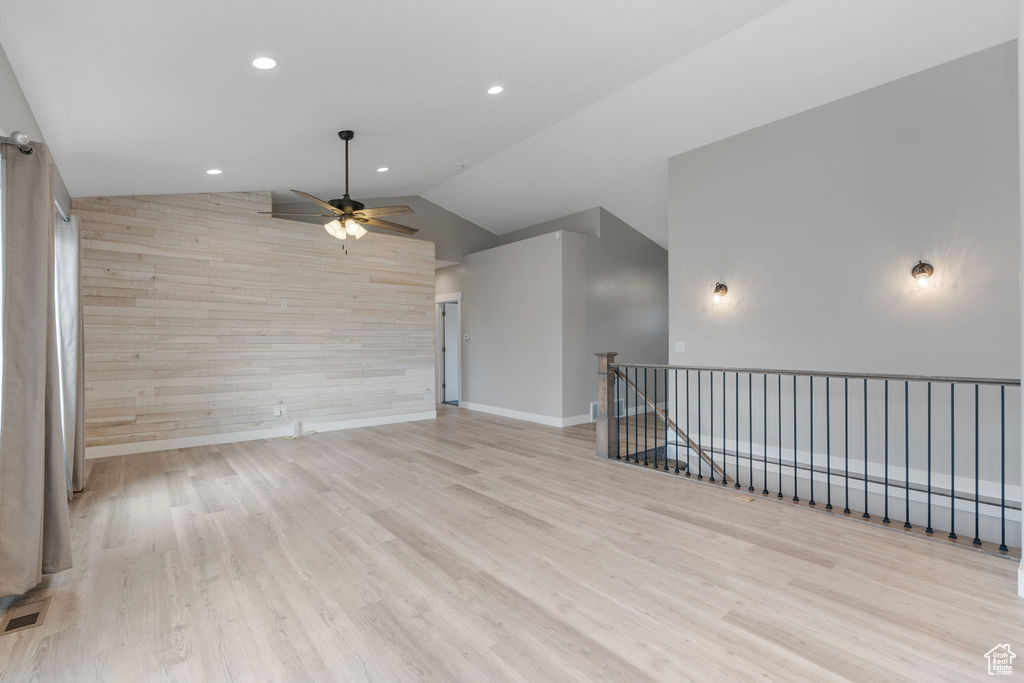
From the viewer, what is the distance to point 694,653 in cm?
192

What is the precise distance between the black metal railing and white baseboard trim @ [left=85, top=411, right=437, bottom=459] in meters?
3.63

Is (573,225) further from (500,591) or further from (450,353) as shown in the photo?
(500,591)

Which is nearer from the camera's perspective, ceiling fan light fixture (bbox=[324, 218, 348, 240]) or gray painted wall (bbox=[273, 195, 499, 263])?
ceiling fan light fixture (bbox=[324, 218, 348, 240])

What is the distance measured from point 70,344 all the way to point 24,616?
250 centimetres

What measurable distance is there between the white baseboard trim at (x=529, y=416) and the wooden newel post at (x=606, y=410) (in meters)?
1.90

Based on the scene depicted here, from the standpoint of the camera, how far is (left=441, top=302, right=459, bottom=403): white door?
376 inches

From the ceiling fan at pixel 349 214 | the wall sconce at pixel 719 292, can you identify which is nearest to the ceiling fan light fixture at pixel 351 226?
the ceiling fan at pixel 349 214

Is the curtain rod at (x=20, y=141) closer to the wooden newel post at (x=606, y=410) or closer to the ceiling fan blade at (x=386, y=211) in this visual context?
the ceiling fan blade at (x=386, y=211)

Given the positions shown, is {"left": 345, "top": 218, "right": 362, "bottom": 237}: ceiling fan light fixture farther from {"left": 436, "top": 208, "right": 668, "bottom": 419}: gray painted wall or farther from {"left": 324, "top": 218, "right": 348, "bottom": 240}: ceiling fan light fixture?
{"left": 436, "top": 208, "right": 668, "bottom": 419}: gray painted wall

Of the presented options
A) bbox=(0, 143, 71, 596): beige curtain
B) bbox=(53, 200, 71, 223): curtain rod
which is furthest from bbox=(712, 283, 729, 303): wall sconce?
bbox=(53, 200, 71, 223): curtain rod

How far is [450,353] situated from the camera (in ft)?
32.0

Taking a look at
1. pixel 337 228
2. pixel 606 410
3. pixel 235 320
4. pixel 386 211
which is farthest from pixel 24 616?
pixel 606 410

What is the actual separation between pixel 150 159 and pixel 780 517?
229 inches

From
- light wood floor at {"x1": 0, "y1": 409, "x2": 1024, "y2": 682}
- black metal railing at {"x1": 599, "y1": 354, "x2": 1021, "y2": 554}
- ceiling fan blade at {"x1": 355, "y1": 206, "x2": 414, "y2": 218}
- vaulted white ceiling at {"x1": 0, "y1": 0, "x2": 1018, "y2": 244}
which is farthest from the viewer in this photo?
ceiling fan blade at {"x1": 355, "y1": 206, "x2": 414, "y2": 218}
